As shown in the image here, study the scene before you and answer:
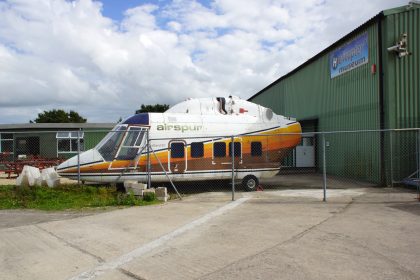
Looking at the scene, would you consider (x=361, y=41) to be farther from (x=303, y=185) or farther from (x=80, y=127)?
(x=80, y=127)

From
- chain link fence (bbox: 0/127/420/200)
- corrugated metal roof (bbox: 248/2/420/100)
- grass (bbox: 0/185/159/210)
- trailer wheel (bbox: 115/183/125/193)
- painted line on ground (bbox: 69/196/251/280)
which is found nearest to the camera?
painted line on ground (bbox: 69/196/251/280)

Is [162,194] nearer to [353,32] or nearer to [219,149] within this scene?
[219,149]

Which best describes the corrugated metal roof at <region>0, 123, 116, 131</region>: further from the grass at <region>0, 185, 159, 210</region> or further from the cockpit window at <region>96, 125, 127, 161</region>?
the cockpit window at <region>96, 125, 127, 161</region>

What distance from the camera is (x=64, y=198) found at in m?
12.9

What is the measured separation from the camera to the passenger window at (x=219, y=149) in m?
15.1

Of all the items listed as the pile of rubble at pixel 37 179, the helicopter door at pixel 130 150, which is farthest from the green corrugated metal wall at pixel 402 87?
the pile of rubble at pixel 37 179

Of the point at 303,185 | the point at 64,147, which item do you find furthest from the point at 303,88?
the point at 64,147

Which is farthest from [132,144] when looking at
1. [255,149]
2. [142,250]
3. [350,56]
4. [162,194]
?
[350,56]

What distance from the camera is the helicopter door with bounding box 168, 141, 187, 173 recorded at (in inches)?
575

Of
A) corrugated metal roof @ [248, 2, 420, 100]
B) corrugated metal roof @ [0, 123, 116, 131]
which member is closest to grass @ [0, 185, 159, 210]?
corrugated metal roof @ [248, 2, 420, 100]

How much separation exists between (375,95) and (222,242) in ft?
36.9

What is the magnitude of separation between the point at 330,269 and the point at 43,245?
4967 mm

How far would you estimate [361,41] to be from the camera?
17.2m

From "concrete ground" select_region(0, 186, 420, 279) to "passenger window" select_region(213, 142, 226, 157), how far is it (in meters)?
3.55
